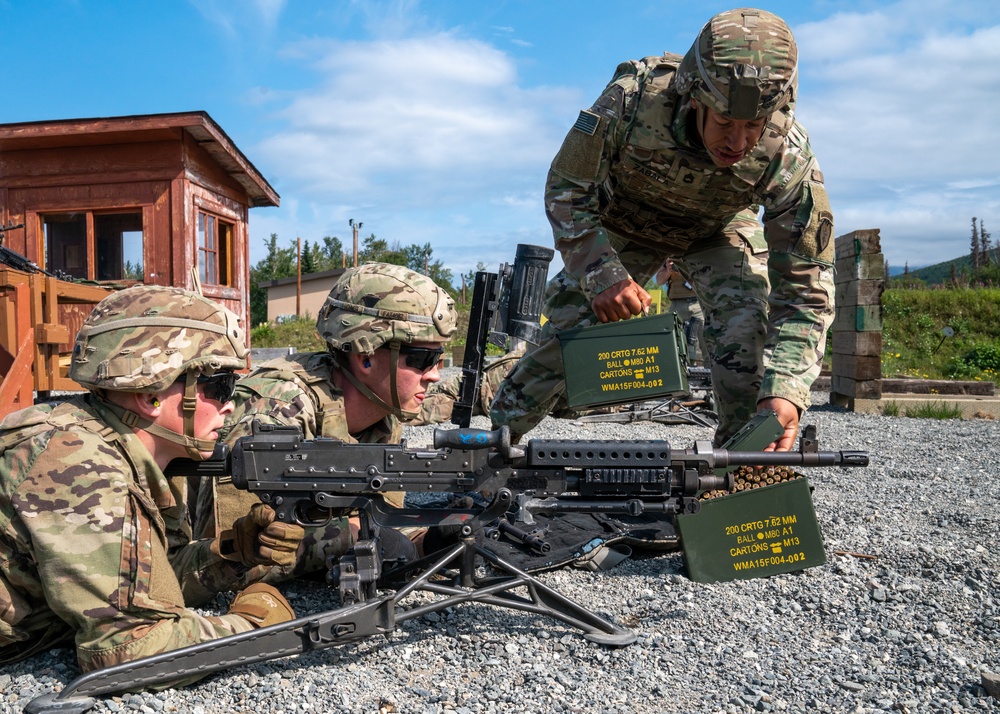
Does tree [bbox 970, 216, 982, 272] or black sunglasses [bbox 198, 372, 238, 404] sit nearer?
black sunglasses [bbox 198, 372, 238, 404]

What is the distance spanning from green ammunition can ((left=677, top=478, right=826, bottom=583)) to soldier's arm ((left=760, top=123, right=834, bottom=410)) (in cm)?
89

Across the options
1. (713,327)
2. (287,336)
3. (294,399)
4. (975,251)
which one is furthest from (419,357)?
(975,251)

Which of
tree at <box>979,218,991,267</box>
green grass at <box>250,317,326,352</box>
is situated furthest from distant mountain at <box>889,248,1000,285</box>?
green grass at <box>250,317,326,352</box>

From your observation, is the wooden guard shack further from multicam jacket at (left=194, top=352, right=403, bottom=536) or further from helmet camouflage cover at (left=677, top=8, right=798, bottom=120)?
helmet camouflage cover at (left=677, top=8, right=798, bottom=120)

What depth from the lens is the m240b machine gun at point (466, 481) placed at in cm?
286

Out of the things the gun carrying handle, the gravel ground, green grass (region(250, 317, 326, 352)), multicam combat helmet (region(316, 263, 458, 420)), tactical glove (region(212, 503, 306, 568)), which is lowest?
the gravel ground

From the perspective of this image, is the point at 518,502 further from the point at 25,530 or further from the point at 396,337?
the point at 25,530

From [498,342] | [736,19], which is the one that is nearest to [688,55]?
[736,19]

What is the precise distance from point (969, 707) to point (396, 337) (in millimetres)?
2531

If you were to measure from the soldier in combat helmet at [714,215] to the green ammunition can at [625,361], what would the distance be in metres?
0.18

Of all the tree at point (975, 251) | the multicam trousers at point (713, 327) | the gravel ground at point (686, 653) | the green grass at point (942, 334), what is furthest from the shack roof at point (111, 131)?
the tree at point (975, 251)

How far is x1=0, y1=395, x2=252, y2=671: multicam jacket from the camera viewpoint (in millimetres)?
2342

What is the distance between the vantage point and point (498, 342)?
30.0 ft

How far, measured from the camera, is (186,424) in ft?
9.07
